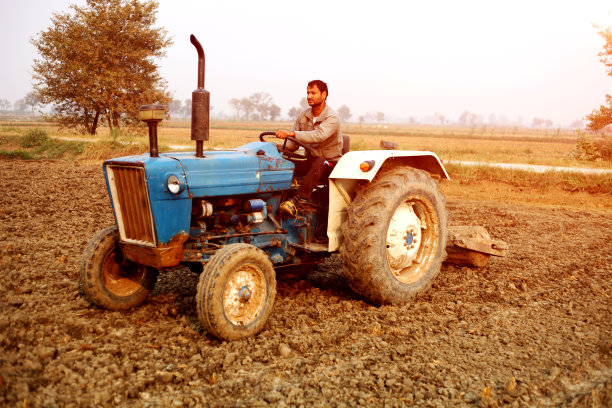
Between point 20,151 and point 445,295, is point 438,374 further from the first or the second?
point 20,151

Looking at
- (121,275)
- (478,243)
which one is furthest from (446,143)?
(121,275)

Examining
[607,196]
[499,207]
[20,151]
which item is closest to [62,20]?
[20,151]

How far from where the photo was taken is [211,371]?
10.2 ft

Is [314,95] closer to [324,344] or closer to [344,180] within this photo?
[344,180]

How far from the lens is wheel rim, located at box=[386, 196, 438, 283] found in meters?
4.66

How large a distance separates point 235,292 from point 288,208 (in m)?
1.04

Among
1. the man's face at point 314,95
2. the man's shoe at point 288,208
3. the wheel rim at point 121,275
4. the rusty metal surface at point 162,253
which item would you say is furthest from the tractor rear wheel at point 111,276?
the man's face at point 314,95

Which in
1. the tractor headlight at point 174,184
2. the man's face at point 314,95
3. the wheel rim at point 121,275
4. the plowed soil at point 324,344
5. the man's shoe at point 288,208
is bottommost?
the plowed soil at point 324,344

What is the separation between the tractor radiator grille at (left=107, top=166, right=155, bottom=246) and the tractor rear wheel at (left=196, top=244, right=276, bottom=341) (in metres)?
0.63

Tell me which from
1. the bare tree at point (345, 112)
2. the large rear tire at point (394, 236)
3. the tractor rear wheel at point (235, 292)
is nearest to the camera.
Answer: the tractor rear wheel at point (235, 292)

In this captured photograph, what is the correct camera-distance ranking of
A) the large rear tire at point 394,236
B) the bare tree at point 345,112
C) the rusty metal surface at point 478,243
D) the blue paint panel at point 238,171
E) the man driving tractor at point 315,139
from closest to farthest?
the blue paint panel at point 238,171 → the large rear tire at point 394,236 → the man driving tractor at point 315,139 → the rusty metal surface at point 478,243 → the bare tree at point 345,112

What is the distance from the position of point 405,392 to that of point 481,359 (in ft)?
2.52

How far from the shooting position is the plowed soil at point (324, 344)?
9.32 feet

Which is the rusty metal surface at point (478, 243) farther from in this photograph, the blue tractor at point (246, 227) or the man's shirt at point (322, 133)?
the man's shirt at point (322, 133)
